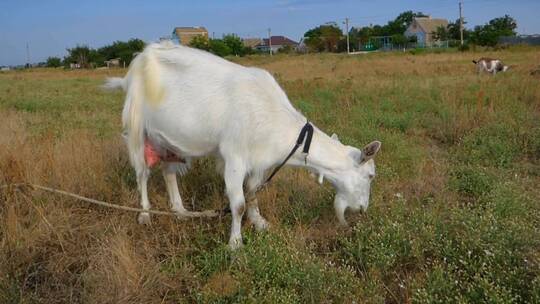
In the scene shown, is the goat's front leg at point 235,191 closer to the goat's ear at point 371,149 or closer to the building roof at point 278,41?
the goat's ear at point 371,149

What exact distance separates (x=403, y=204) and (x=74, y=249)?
258 centimetres

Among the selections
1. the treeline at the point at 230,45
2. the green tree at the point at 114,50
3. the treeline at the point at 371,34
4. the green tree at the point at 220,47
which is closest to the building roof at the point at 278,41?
the treeline at the point at 371,34

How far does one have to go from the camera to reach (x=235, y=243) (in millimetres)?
3674

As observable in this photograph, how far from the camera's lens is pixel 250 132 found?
3666 mm

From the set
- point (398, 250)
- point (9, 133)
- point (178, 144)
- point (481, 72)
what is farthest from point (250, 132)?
point (481, 72)

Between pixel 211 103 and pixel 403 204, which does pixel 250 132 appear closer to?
pixel 211 103

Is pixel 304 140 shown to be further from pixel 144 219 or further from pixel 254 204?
pixel 144 219

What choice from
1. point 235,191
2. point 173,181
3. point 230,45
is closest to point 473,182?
point 235,191

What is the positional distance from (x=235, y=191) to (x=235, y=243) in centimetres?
38

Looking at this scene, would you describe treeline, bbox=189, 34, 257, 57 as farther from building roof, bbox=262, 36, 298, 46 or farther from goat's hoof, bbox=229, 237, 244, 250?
goat's hoof, bbox=229, 237, 244, 250

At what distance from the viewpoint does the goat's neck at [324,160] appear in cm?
372

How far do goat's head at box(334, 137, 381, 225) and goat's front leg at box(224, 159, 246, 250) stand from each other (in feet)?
2.39

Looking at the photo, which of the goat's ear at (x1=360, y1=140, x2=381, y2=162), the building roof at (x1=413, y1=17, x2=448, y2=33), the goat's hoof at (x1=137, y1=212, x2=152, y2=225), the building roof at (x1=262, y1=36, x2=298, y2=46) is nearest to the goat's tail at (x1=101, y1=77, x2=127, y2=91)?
the goat's hoof at (x1=137, y1=212, x2=152, y2=225)

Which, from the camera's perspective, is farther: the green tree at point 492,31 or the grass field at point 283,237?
the green tree at point 492,31
